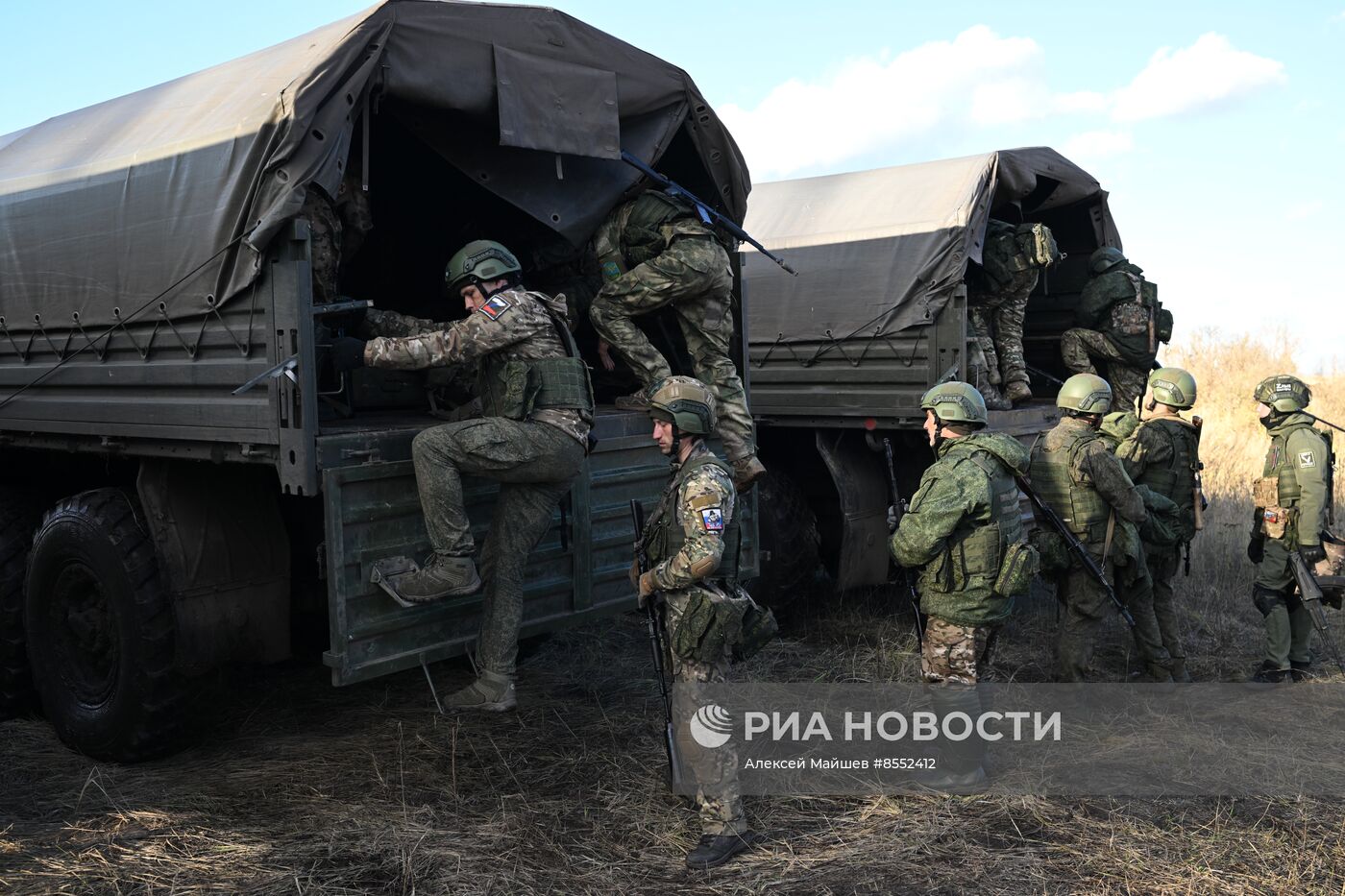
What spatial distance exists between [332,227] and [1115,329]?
5.12m

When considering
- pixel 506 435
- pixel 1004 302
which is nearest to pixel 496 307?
pixel 506 435

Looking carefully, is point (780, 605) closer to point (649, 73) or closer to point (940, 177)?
point (940, 177)

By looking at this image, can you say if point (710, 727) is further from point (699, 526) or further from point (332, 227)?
point (332, 227)

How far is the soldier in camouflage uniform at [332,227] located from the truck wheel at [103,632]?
1.11 meters

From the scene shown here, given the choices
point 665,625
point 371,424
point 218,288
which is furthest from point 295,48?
point 665,625

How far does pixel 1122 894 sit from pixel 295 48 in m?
3.91

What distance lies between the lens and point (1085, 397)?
195 inches

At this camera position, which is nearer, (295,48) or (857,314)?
(295,48)

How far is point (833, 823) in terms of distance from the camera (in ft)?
12.2

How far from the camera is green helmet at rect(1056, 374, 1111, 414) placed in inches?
195

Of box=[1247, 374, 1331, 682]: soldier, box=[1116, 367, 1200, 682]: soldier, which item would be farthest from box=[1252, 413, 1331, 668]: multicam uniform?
box=[1116, 367, 1200, 682]: soldier

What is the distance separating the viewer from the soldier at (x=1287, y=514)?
5.38 m

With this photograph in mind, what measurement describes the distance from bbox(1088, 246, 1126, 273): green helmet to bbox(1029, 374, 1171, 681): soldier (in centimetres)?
243

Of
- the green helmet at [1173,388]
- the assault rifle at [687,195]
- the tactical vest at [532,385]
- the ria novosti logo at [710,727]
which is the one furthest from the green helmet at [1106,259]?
the ria novosti logo at [710,727]
